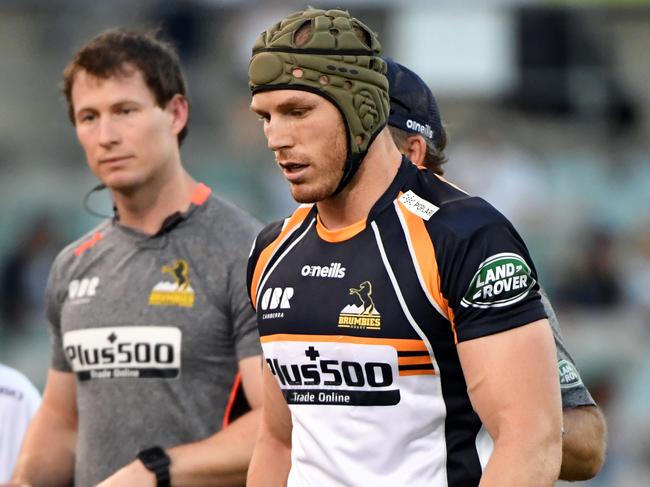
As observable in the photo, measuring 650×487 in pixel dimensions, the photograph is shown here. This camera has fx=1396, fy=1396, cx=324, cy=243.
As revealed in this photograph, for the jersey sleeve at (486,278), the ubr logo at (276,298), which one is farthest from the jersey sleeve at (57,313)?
the jersey sleeve at (486,278)

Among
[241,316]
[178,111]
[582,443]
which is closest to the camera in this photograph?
[582,443]

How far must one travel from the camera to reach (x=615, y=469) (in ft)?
36.8

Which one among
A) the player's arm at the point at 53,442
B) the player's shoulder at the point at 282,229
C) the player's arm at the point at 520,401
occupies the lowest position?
the player's arm at the point at 53,442

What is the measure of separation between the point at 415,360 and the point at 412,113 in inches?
38.0

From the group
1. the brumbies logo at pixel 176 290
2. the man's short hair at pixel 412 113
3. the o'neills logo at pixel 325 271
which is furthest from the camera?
the brumbies logo at pixel 176 290

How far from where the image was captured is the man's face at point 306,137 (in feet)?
11.0

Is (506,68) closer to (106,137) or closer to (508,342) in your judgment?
(106,137)

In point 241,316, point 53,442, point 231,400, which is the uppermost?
point 241,316

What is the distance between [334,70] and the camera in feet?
11.1

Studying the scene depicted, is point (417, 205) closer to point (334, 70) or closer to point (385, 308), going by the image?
point (385, 308)

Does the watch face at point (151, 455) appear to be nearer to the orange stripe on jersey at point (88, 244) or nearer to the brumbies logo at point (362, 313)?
the orange stripe on jersey at point (88, 244)

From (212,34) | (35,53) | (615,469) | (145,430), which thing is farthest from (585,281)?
(145,430)

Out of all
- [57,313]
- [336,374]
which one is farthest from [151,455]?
[336,374]

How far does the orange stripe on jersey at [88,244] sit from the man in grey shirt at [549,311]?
1313 mm
